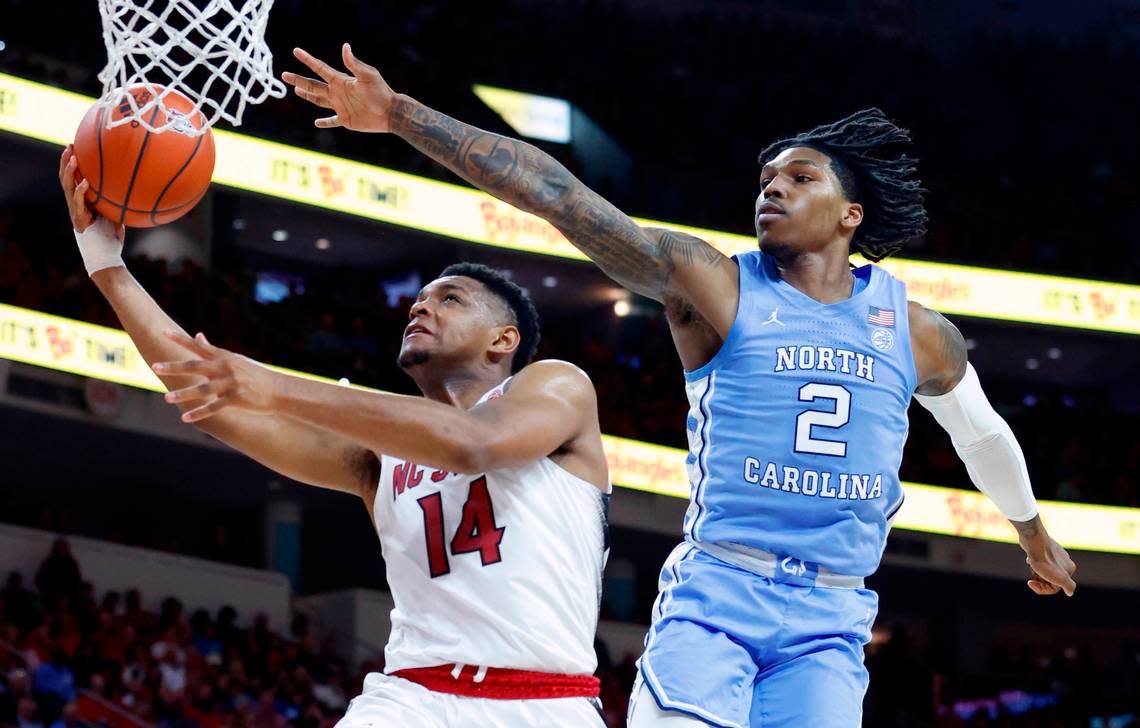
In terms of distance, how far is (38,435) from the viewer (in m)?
17.7

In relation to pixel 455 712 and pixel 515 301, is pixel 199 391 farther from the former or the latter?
pixel 515 301

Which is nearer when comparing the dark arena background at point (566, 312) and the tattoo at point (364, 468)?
the tattoo at point (364, 468)

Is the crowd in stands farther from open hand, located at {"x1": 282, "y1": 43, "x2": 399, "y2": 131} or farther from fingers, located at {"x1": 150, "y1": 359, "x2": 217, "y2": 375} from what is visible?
fingers, located at {"x1": 150, "y1": 359, "x2": 217, "y2": 375}

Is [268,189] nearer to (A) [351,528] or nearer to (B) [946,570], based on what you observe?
(A) [351,528]

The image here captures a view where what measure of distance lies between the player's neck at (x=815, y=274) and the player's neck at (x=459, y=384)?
89cm

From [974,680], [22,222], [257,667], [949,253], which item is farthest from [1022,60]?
[257,667]

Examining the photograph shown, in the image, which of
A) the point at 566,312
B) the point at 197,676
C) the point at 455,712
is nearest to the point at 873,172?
the point at 455,712

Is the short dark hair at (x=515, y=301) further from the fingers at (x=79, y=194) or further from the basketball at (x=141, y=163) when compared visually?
the fingers at (x=79, y=194)

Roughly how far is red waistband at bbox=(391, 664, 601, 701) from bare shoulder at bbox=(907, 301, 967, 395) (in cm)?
138

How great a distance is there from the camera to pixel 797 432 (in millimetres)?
3795

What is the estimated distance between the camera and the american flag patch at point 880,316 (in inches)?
158

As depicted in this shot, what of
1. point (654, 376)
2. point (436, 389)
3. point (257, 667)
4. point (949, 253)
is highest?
point (949, 253)

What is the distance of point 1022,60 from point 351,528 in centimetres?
1642

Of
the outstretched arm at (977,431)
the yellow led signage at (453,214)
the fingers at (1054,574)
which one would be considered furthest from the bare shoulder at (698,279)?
the yellow led signage at (453,214)
